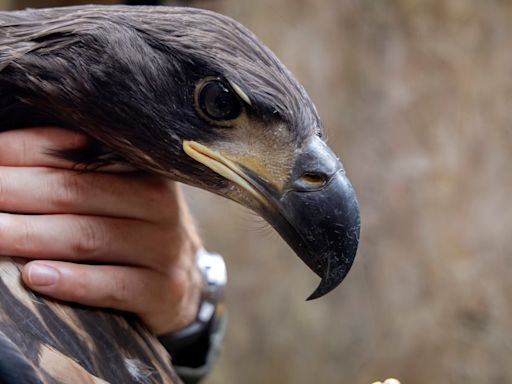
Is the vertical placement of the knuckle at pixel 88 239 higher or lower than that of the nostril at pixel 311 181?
lower

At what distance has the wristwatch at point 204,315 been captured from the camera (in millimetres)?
2008

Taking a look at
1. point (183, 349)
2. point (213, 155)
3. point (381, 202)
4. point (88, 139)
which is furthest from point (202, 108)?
point (381, 202)

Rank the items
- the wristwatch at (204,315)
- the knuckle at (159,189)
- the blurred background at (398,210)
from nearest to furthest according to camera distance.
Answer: the knuckle at (159,189)
the wristwatch at (204,315)
the blurred background at (398,210)

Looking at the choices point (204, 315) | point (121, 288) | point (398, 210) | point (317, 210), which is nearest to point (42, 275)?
point (121, 288)

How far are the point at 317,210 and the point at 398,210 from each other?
142 inches

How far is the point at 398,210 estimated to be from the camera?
4957mm

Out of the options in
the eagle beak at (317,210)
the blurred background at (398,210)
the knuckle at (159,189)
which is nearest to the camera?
the eagle beak at (317,210)

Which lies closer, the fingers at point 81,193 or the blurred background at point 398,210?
the fingers at point 81,193

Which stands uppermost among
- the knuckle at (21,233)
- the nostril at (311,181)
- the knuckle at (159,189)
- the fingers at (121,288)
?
the nostril at (311,181)

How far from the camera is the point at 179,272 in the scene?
181cm

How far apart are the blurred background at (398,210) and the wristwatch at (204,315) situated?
2.61 m

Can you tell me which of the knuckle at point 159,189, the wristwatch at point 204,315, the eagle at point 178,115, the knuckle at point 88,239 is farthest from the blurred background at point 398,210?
the eagle at point 178,115

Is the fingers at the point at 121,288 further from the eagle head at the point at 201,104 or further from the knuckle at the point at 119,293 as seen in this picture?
the eagle head at the point at 201,104

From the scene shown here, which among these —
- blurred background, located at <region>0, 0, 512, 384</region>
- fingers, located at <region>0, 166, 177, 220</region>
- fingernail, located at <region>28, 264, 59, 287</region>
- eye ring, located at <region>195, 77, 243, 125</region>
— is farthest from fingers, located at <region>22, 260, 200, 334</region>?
blurred background, located at <region>0, 0, 512, 384</region>
